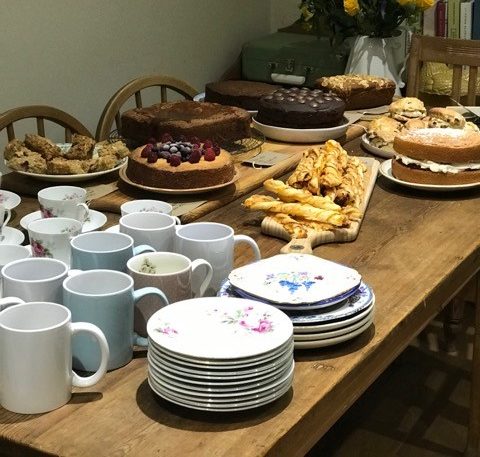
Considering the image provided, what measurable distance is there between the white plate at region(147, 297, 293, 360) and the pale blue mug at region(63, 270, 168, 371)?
0.05 meters

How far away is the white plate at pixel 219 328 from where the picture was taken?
1126mm

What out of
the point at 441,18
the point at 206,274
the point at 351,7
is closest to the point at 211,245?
the point at 206,274

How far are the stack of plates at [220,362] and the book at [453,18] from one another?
2729 mm

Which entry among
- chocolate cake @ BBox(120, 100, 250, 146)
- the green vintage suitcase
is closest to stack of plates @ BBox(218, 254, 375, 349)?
chocolate cake @ BBox(120, 100, 250, 146)

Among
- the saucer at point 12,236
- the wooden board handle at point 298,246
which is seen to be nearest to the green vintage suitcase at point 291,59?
the wooden board handle at point 298,246

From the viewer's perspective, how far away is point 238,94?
8.82ft

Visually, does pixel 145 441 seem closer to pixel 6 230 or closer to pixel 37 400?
pixel 37 400

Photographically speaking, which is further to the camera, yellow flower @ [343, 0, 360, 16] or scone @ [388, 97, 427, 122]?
yellow flower @ [343, 0, 360, 16]

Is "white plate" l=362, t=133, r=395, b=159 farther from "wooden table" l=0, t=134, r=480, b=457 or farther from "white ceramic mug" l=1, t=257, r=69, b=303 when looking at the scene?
"white ceramic mug" l=1, t=257, r=69, b=303

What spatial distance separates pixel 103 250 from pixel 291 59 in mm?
2476

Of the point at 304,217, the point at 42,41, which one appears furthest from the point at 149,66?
the point at 304,217

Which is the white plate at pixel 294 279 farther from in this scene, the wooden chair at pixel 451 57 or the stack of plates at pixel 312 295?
the wooden chair at pixel 451 57

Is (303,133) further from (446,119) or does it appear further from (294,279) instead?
(294,279)

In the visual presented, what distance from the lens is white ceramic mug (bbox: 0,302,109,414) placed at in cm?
109
